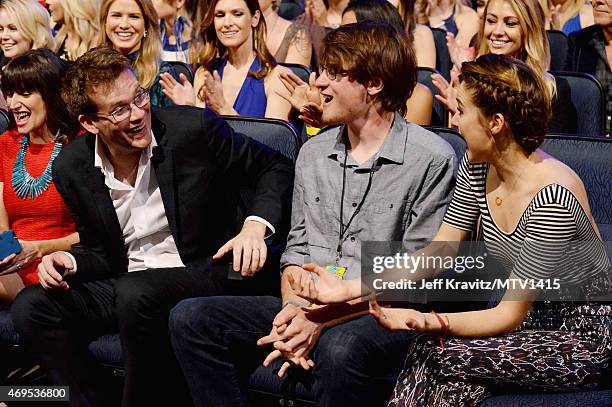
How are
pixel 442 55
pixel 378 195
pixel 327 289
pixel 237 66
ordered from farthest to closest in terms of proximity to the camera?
1. pixel 442 55
2. pixel 237 66
3. pixel 378 195
4. pixel 327 289

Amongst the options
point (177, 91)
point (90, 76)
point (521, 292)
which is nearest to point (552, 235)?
point (521, 292)

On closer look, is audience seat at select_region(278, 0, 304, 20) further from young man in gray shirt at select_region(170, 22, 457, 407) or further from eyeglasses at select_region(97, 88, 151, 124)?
young man in gray shirt at select_region(170, 22, 457, 407)

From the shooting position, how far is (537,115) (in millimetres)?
2492

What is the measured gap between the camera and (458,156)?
3.05 m

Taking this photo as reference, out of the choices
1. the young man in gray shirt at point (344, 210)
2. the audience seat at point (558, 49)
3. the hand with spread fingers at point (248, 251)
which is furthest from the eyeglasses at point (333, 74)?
the audience seat at point (558, 49)

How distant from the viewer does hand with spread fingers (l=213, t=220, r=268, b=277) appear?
2.95m

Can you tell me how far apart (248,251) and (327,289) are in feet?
1.20

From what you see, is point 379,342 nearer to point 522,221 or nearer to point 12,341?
point 522,221

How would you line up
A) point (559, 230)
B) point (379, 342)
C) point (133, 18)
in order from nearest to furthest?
point (559, 230), point (379, 342), point (133, 18)

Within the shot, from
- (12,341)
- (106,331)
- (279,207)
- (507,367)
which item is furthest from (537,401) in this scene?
(12,341)

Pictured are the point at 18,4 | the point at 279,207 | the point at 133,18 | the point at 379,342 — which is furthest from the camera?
the point at 18,4

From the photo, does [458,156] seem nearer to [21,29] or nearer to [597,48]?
[597,48]

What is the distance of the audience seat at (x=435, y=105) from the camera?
4160 millimetres

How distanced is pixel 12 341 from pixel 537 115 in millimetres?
1843
